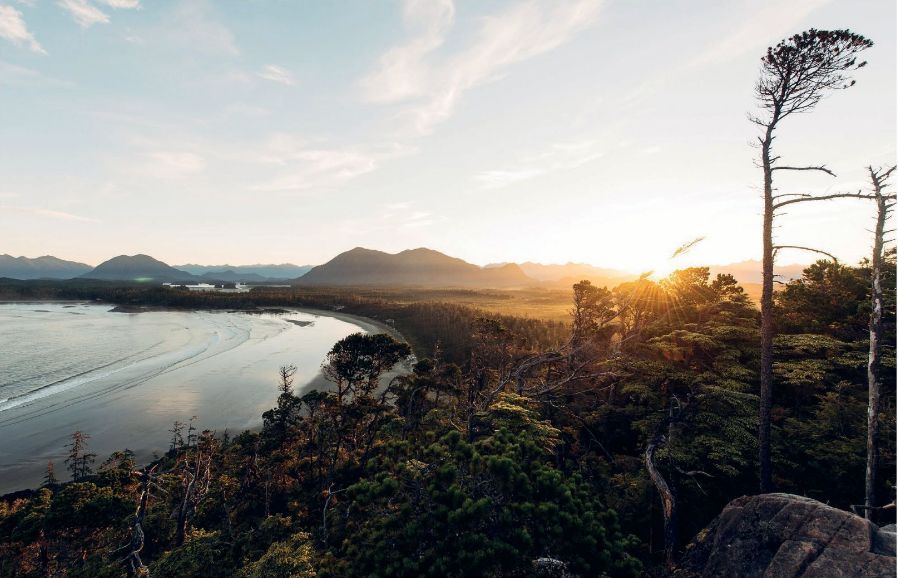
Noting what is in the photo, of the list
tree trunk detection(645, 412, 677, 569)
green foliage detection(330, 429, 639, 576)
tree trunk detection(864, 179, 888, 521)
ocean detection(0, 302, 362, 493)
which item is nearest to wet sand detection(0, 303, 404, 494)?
ocean detection(0, 302, 362, 493)

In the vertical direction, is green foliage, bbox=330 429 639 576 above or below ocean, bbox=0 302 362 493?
above

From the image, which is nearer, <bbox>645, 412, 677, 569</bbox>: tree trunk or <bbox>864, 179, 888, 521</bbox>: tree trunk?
<bbox>864, 179, 888, 521</bbox>: tree trunk

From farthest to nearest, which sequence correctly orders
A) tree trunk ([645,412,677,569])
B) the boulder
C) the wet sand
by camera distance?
the wet sand < tree trunk ([645,412,677,569]) < the boulder

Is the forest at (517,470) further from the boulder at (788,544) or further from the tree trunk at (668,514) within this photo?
the boulder at (788,544)

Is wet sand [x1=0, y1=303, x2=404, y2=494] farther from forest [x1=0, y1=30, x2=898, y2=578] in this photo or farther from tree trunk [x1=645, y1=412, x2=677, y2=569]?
tree trunk [x1=645, y1=412, x2=677, y2=569]

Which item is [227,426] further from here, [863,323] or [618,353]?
[863,323]

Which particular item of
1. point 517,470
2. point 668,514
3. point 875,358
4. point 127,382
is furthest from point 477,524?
point 127,382

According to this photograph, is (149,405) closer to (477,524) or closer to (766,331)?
(477,524)
